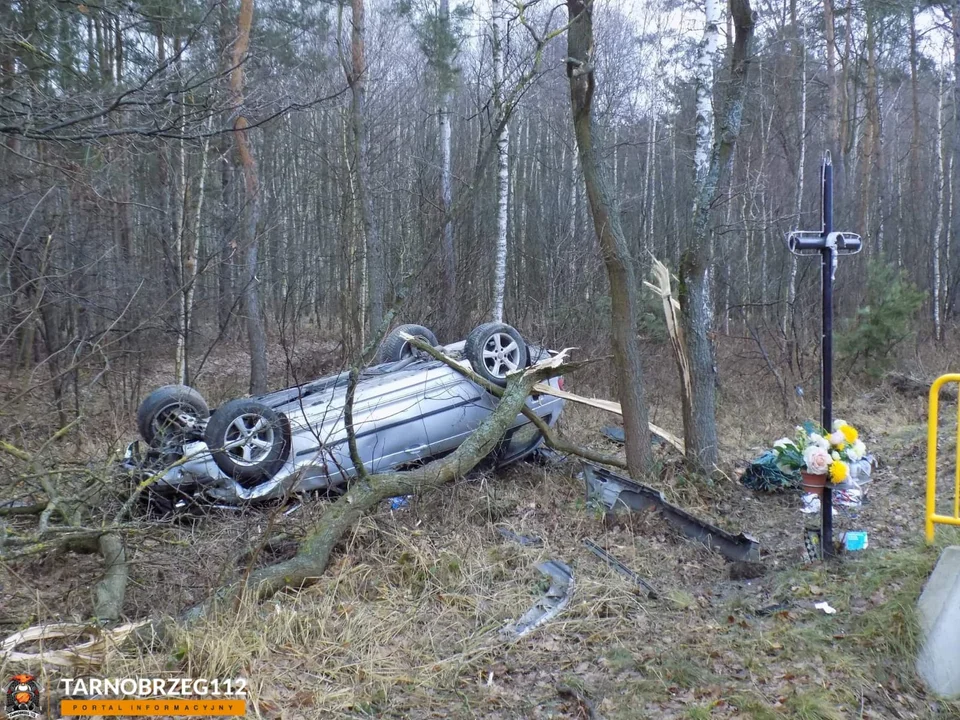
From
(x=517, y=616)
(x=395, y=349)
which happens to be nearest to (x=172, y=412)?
(x=395, y=349)

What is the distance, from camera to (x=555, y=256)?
15.3 metres

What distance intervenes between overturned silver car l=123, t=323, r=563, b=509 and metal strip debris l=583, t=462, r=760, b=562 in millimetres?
1173

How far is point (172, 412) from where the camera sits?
6.60 meters

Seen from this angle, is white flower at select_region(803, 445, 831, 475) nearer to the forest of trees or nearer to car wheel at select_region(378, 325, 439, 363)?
the forest of trees

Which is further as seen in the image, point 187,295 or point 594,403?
point 187,295

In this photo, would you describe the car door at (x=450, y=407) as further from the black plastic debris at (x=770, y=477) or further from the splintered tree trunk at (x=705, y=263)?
the black plastic debris at (x=770, y=477)

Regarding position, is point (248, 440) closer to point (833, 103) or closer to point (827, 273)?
point (827, 273)

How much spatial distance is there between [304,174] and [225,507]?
15.9m

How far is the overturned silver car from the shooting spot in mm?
6164

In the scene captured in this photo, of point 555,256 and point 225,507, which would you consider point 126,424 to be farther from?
point 555,256

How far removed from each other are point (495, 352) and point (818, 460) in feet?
12.0

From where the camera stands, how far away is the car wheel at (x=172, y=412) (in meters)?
Result: 6.60

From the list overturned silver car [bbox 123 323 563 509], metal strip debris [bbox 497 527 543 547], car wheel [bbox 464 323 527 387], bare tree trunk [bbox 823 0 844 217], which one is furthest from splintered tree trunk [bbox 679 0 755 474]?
bare tree trunk [bbox 823 0 844 217]

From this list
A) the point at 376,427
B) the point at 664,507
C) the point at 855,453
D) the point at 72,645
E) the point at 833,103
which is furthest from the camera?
the point at 833,103
